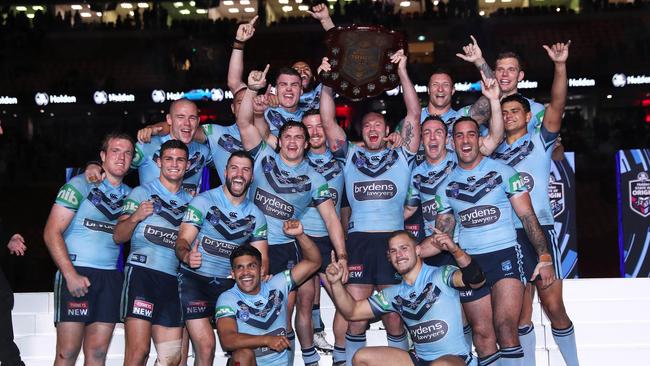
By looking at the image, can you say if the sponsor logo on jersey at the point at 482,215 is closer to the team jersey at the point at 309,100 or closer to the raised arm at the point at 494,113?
the raised arm at the point at 494,113

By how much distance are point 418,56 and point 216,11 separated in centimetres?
462

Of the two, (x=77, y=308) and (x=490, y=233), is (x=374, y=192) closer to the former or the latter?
(x=490, y=233)

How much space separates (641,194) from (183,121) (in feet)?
14.8

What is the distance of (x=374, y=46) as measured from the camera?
21.7ft

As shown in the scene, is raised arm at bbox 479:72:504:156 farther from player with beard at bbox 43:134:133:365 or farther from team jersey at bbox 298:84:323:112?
player with beard at bbox 43:134:133:365

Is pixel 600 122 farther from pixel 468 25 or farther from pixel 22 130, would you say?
pixel 22 130

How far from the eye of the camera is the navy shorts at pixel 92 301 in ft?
19.5

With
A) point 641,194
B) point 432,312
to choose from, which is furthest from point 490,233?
point 641,194

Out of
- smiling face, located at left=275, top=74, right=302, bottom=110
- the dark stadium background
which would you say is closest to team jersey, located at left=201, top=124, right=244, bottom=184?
smiling face, located at left=275, top=74, right=302, bottom=110

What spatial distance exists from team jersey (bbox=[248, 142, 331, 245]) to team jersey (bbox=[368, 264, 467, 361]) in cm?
96

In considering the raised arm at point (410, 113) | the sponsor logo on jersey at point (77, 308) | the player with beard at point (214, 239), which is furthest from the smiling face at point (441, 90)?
the sponsor logo on jersey at point (77, 308)

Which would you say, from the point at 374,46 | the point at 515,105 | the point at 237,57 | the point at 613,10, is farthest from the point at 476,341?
the point at 613,10

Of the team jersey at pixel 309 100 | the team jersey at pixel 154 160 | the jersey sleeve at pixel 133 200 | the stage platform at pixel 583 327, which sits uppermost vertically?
the team jersey at pixel 309 100

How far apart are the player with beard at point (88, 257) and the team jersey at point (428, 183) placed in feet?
6.41
